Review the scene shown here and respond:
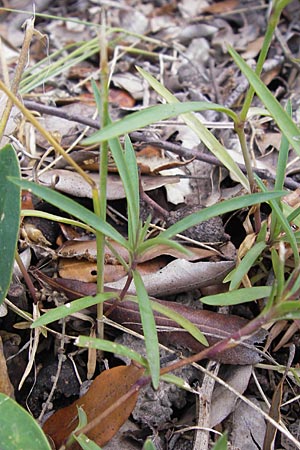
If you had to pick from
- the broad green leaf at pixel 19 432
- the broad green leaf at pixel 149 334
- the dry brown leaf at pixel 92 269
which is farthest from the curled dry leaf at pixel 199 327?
the broad green leaf at pixel 19 432

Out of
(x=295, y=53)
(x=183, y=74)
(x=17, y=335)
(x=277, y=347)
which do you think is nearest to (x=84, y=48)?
(x=183, y=74)

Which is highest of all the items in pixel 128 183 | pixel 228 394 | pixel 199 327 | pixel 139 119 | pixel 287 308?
pixel 139 119

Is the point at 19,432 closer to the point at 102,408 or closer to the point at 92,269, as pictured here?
the point at 102,408

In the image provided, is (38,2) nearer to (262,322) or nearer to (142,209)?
(142,209)

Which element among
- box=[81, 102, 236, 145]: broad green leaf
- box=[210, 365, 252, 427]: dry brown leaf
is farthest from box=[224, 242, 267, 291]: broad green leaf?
box=[81, 102, 236, 145]: broad green leaf

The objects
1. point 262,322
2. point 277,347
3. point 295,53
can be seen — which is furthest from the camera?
point 295,53

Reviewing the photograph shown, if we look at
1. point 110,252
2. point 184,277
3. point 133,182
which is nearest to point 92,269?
point 110,252
